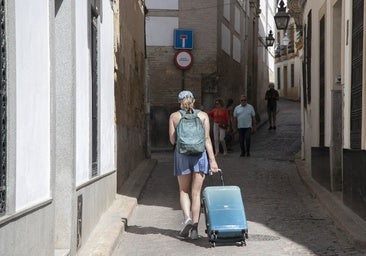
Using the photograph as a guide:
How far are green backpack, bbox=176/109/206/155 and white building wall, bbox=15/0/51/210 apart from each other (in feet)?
8.48

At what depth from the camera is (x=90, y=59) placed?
331 inches

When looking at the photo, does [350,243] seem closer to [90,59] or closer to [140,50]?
[90,59]

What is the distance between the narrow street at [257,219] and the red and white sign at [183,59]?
566 cm

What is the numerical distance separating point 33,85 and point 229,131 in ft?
48.7

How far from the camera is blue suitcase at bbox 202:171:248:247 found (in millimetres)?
7789

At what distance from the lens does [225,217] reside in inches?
308

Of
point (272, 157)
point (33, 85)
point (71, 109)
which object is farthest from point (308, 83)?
point (33, 85)

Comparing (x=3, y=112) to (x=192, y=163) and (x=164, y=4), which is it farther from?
(x=164, y=4)

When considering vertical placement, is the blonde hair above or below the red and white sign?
below

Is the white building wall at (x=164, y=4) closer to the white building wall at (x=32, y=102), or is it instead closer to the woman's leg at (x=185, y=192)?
the woman's leg at (x=185, y=192)

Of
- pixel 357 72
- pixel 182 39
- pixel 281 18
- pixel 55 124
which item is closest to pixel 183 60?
pixel 182 39

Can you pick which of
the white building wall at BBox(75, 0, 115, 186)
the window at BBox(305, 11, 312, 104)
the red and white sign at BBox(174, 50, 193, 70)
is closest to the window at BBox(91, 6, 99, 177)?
the white building wall at BBox(75, 0, 115, 186)

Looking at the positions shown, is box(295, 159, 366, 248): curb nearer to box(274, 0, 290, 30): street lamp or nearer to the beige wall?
the beige wall

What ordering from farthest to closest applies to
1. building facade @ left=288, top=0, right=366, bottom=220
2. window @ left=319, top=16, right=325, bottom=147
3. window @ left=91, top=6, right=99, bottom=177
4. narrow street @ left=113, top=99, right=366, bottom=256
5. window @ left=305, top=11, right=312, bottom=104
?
window @ left=305, top=11, right=312, bottom=104, window @ left=319, top=16, right=325, bottom=147, building facade @ left=288, top=0, right=366, bottom=220, window @ left=91, top=6, right=99, bottom=177, narrow street @ left=113, top=99, right=366, bottom=256
